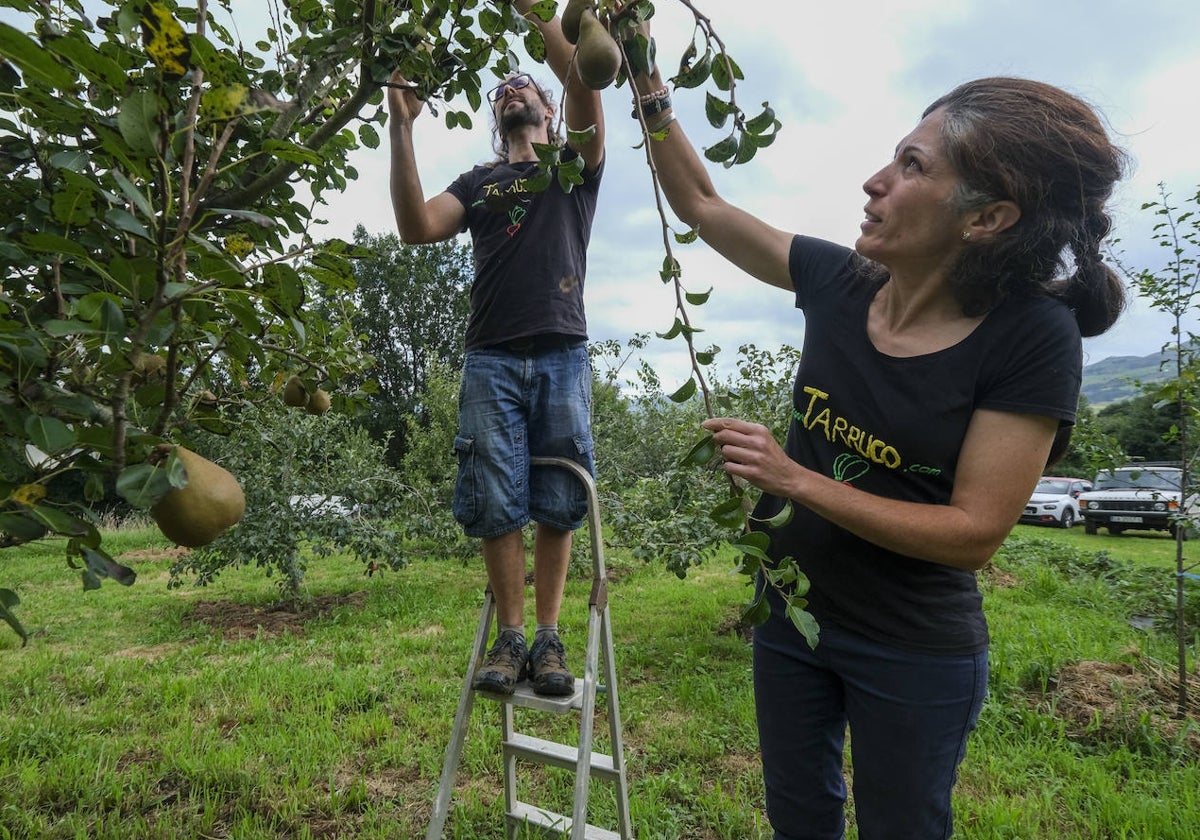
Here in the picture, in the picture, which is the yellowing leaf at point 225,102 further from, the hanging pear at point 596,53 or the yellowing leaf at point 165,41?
the hanging pear at point 596,53

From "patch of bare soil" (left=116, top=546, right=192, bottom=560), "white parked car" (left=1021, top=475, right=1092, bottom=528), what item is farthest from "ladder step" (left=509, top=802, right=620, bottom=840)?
"white parked car" (left=1021, top=475, right=1092, bottom=528)

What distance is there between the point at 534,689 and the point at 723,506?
3.89ft

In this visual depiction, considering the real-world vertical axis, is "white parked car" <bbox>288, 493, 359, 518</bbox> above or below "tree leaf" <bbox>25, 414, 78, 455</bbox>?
below

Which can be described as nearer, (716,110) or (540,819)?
(716,110)

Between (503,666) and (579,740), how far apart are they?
0.97 feet

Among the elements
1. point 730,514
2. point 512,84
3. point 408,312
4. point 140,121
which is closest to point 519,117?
point 512,84

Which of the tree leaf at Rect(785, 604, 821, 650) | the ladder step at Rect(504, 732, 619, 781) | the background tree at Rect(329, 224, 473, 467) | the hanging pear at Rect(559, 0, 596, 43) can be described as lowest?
the ladder step at Rect(504, 732, 619, 781)

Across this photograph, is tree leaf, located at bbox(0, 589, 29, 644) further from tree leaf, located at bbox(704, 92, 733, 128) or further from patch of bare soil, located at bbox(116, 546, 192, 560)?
patch of bare soil, located at bbox(116, 546, 192, 560)

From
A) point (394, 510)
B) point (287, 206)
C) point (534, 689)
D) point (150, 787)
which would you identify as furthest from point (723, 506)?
point (394, 510)

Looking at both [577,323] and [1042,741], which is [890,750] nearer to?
[577,323]

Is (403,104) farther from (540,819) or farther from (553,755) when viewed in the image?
(540,819)

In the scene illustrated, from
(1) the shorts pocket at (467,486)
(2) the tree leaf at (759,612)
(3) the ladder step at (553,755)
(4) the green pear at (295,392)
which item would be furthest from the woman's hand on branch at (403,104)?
(3) the ladder step at (553,755)

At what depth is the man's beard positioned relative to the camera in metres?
2.29

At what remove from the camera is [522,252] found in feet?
7.02
